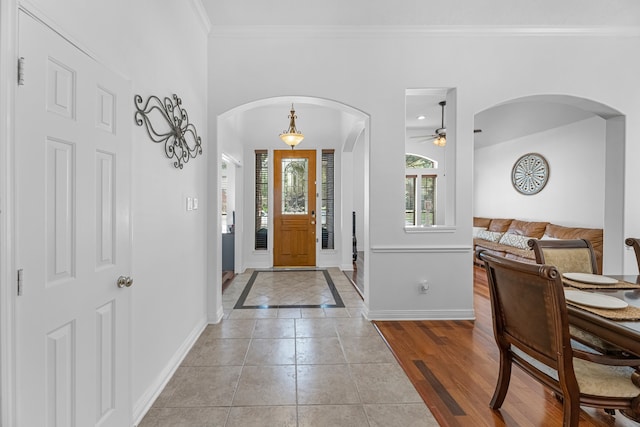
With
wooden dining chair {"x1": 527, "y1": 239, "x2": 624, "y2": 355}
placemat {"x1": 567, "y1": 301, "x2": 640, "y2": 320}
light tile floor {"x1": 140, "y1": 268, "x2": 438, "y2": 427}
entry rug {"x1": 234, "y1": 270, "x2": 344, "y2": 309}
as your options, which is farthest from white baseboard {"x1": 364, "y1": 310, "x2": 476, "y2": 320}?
placemat {"x1": 567, "y1": 301, "x2": 640, "y2": 320}

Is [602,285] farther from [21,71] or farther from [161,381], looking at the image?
[21,71]

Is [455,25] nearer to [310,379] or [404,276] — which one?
[404,276]

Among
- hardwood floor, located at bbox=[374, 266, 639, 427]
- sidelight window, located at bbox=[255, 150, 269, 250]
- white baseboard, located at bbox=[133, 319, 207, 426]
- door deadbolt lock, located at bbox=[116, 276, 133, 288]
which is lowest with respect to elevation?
hardwood floor, located at bbox=[374, 266, 639, 427]

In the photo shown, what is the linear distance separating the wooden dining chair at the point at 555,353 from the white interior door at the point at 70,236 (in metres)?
2.01

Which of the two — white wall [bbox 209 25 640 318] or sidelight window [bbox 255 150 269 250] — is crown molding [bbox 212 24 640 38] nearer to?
white wall [bbox 209 25 640 318]

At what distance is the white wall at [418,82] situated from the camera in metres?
3.24

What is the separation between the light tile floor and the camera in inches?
70.9

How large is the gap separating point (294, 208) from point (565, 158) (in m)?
4.99

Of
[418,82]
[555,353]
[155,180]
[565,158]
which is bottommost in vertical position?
[555,353]

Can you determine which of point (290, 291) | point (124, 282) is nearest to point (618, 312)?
point (124, 282)

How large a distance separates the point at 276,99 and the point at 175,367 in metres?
2.70

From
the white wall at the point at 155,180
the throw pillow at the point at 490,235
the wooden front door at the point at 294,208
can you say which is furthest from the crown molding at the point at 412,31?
the throw pillow at the point at 490,235

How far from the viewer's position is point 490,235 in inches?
251

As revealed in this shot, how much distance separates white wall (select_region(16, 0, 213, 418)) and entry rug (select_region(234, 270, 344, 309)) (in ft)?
3.71
